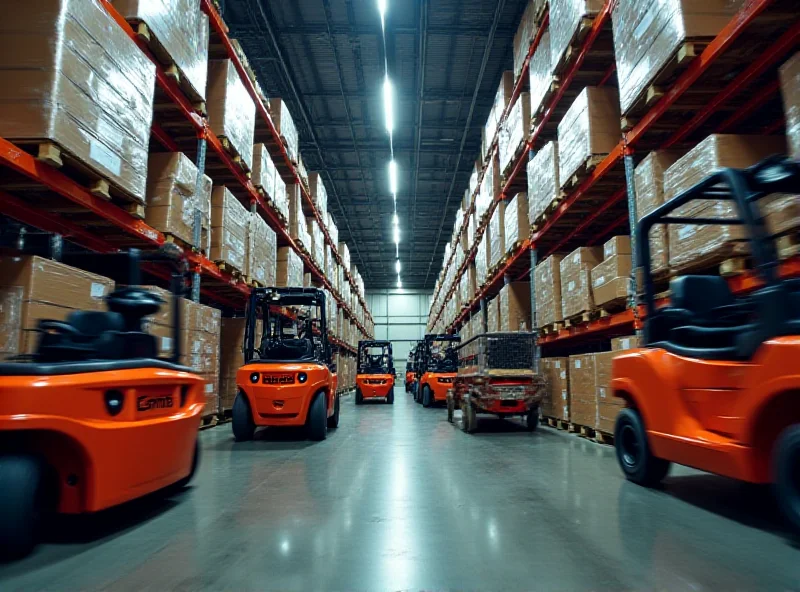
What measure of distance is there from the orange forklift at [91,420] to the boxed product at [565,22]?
526 cm

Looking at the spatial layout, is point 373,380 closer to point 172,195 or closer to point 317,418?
point 317,418

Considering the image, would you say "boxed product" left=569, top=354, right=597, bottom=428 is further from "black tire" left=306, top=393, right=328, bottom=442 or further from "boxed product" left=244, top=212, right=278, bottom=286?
"boxed product" left=244, top=212, right=278, bottom=286

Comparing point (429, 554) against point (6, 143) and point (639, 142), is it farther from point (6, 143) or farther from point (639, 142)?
point (639, 142)

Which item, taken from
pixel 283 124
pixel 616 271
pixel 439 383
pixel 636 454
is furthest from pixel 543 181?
pixel 439 383

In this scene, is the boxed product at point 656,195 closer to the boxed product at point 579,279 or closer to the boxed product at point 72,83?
the boxed product at point 579,279

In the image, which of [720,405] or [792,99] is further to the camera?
[792,99]

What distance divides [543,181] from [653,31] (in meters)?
3.02

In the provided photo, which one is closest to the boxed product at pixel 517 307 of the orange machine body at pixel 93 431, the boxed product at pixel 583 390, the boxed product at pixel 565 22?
the boxed product at pixel 583 390

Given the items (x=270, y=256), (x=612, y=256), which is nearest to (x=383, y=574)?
(x=612, y=256)

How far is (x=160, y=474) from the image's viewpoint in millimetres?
2686

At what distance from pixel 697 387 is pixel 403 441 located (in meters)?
4.02

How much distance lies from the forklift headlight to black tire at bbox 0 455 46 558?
0.35 meters

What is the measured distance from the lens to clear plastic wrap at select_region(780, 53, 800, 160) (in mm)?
3057

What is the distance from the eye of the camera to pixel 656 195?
4.52 m
